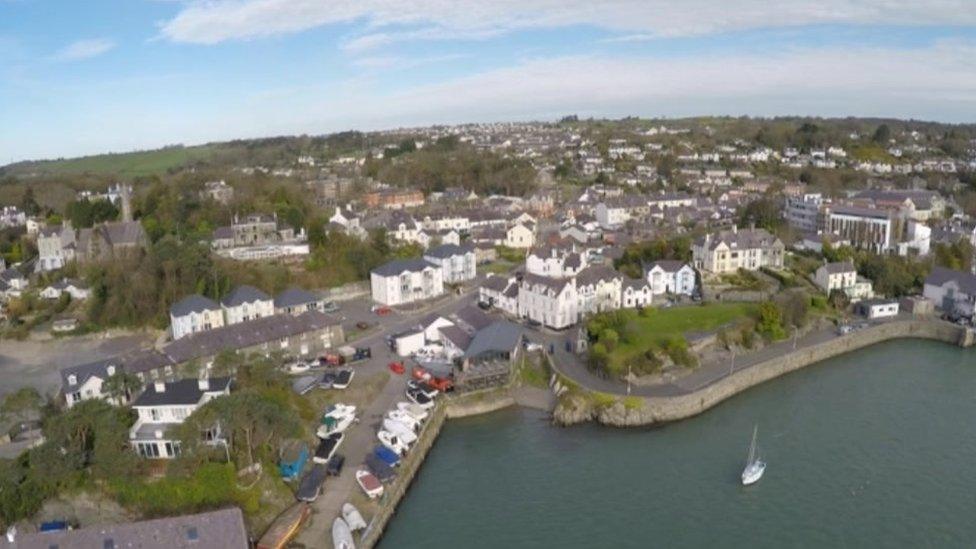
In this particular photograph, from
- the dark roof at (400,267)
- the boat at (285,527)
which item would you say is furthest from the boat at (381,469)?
the dark roof at (400,267)

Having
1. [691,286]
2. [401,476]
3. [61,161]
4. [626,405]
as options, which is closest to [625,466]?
[626,405]

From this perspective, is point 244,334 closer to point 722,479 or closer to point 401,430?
point 401,430

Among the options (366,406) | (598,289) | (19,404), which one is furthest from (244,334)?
(598,289)

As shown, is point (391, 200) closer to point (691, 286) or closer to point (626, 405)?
point (691, 286)

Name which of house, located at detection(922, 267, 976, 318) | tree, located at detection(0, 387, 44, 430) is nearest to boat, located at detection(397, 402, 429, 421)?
tree, located at detection(0, 387, 44, 430)

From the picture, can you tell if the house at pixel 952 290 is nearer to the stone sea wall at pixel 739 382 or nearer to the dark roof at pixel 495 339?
the stone sea wall at pixel 739 382
